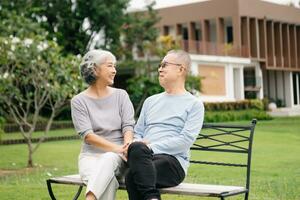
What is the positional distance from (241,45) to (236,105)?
21.9 feet

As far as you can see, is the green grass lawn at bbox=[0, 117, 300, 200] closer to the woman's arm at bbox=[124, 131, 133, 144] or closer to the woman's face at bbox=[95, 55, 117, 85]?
the woman's arm at bbox=[124, 131, 133, 144]

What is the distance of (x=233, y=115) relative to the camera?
3206cm

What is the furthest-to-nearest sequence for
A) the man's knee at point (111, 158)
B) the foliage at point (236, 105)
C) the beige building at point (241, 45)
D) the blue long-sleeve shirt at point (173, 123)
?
the beige building at point (241, 45), the foliage at point (236, 105), the blue long-sleeve shirt at point (173, 123), the man's knee at point (111, 158)

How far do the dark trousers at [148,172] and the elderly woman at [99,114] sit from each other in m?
0.37

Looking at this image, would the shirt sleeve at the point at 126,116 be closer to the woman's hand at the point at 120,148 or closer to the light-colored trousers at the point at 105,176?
the woman's hand at the point at 120,148

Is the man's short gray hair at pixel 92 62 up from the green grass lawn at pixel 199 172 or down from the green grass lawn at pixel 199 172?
up

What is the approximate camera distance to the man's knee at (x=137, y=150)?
15.9ft

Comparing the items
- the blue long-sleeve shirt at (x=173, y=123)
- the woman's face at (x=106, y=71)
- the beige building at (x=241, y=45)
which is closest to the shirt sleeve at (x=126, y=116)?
the blue long-sleeve shirt at (x=173, y=123)

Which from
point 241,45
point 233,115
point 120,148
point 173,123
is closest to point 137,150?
point 120,148

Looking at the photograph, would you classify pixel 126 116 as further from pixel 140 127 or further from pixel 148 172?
pixel 148 172

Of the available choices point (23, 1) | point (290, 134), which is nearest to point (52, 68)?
point (290, 134)

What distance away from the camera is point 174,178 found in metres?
5.04

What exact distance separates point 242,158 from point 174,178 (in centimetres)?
784

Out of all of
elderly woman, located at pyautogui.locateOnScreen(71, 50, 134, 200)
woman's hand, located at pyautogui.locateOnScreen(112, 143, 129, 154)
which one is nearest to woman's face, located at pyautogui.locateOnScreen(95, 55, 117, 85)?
elderly woman, located at pyautogui.locateOnScreen(71, 50, 134, 200)
